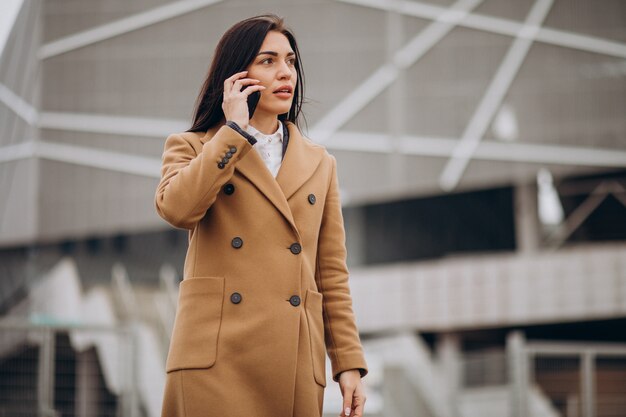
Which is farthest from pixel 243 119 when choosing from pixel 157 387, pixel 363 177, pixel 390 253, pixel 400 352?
pixel 390 253

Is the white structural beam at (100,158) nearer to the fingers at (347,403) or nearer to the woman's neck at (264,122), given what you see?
the woman's neck at (264,122)

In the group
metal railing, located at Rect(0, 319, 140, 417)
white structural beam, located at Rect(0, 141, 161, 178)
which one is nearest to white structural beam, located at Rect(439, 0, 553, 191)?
white structural beam, located at Rect(0, 141, 161, 178)

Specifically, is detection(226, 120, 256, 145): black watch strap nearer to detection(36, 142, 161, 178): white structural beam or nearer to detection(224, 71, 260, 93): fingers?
detection(224, 71, 260, 93): fingers

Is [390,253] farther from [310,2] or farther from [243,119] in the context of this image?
[243,119]

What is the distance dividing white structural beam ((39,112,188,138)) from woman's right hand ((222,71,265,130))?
22.3m

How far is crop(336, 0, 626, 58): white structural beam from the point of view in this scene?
23625 mm

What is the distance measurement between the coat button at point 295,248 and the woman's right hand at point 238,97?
0.37 m

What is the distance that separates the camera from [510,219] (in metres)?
24.7

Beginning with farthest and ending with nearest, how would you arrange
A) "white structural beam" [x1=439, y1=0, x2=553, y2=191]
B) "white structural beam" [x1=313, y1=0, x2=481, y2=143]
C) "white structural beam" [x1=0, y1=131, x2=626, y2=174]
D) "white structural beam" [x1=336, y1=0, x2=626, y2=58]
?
1. "white structural beam" [x1=313, y1=0, x2=481, y2=143]
2. "white structural beam" [x1=439, y1=0, x2=553, y2=191]
3. "white structural beam" [x1=336, y1=0, x2=626, y2=58]
4. "white structural beam" [x1=0, y1=131, x2=626, y2=174]

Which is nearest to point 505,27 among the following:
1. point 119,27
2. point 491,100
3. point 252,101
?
point 491,100

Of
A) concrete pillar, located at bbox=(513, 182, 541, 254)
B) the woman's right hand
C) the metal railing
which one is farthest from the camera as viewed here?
concrete pillar, located at bbox=(513, 182, 541, 254)

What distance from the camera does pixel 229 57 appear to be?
303 cm

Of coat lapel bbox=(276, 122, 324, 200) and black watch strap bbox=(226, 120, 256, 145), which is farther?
coat lapel bbox=(276, 122, 324, 200)

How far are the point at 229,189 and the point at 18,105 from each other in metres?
22.0
